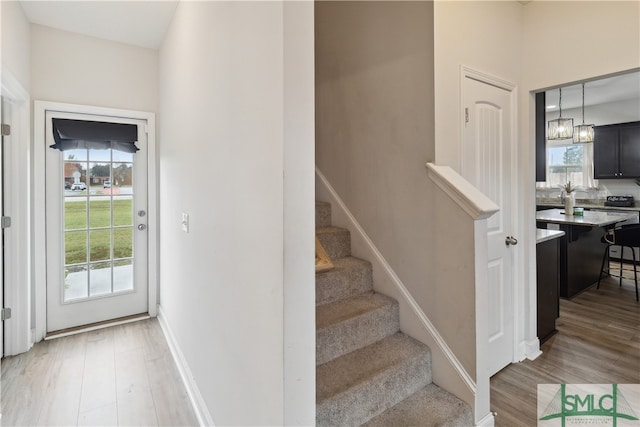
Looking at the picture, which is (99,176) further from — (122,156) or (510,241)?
(510,241)

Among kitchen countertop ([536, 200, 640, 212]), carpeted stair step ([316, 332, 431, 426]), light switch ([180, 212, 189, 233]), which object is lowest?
carpeted stair step ([316, 332, 431, 426])

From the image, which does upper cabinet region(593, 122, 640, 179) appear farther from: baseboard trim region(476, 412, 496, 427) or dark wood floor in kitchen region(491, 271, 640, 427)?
baseboard trim region(476, 412, 496, 427)

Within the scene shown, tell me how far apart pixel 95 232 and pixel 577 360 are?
4259 mm

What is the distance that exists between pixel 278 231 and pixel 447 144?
4.43 ft

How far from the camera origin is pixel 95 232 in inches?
117

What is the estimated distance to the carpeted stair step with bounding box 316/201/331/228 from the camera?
8.60 ft

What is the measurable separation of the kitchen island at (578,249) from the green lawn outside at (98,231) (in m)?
4.84

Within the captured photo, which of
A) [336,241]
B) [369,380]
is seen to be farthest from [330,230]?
[369,380]

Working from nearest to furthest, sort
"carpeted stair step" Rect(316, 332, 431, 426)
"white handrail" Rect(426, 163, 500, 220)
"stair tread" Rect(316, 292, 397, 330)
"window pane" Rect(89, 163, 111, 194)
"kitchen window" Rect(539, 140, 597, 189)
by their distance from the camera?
"carpeted stair step" Rect(316, 332, 431, 426)
"white handrail" Rect(426, 163, 500, 220)
"stair tread" Rect(316, 292, 397, 330)
"window pane" Rect(89, 163, 111, 194)
"kitchen window" Rect(539, 140, 597, 189)

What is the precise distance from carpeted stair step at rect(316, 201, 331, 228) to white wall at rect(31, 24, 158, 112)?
201 centimetres

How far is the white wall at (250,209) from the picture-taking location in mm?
961

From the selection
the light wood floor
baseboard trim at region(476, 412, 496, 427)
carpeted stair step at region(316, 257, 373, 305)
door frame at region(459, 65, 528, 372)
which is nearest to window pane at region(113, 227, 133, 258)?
the light wood floor

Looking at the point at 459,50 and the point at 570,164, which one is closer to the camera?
the point at 459,50

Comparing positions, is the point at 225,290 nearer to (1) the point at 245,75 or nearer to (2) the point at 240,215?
(2) the point at 240,215
